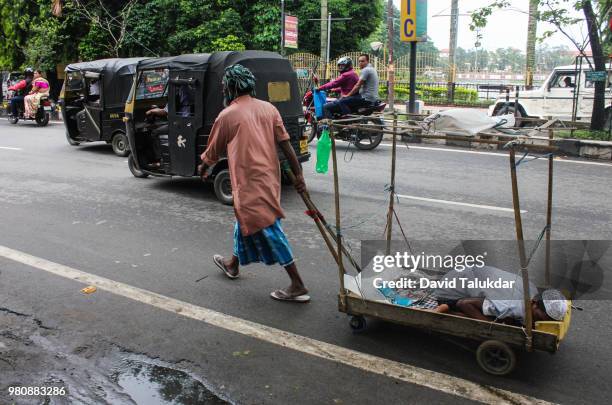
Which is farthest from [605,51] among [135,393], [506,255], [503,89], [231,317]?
[135,393]

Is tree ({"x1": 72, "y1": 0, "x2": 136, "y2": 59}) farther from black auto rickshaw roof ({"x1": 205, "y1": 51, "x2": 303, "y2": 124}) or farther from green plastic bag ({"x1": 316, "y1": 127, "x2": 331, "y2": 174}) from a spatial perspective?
green plastic bag ({"x1": 316, "y1": 127, "x2": 331, "y2": 174})

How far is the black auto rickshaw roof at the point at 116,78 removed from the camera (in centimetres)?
1112

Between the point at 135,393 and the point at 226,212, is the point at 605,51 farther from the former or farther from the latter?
the point at 135,393

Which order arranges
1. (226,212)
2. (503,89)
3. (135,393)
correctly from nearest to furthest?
(135,393) → (226,212) → (503,89)

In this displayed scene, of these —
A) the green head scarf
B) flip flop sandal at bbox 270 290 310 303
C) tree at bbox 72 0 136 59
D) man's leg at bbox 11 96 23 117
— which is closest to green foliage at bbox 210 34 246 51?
tree at bbox 72 0 136 59

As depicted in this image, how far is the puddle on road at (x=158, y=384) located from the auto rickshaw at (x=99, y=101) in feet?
26.6

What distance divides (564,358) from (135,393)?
2.52 meters

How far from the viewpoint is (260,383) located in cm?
316

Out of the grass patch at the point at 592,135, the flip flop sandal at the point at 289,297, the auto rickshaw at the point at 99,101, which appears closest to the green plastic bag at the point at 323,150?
the flip flop sandal at the point at 289,297

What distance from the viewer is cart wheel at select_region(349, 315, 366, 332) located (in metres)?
3.71

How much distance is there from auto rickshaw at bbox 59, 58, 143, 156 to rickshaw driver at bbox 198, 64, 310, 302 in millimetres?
7412

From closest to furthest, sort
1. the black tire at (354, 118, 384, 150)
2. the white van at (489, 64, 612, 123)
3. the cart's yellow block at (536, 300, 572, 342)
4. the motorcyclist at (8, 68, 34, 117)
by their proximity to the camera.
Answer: the cart's yellow block at (536, 300, 572, 342), the black tire at (354, 118, 384, 150), the white van at (489, 64, 612, 123), the motorcyclist at (8, 68, 34, 117)

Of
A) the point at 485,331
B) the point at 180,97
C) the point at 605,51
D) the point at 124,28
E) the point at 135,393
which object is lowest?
the point at 135,393

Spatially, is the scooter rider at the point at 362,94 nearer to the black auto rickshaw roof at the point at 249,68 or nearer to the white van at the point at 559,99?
the black auto rickshaw roof at the point at 249,68
